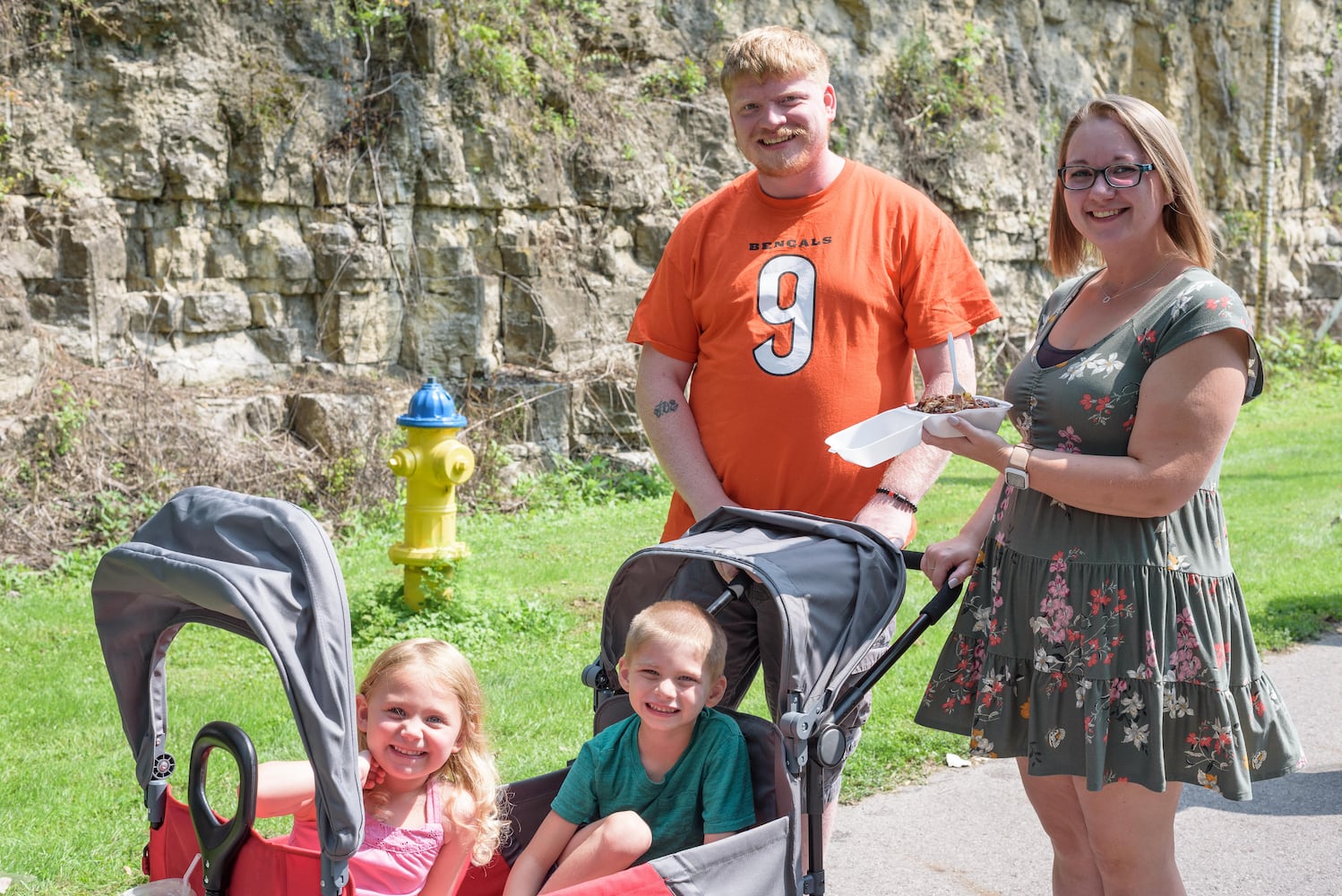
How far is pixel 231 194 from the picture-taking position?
9.53m

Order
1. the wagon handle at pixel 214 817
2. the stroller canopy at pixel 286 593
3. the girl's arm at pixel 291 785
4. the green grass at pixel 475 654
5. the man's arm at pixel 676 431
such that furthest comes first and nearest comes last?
the green grass at pixel 475 654
the man's arm at pixel 676 431
the girl's arm at pixel 291 785
the wagon handle at pixel 214 817
the stroller canopy at pixel 286 593

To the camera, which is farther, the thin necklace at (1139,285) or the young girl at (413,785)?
the young girl at (413,785)

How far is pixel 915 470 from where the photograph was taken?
3.55 meters

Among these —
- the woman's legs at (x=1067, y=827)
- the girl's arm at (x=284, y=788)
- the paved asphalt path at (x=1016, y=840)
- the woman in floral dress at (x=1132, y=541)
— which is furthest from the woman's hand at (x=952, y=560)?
the girl's arm at (x=284, y=788)

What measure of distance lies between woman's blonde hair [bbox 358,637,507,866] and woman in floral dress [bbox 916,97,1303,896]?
1.17 meters

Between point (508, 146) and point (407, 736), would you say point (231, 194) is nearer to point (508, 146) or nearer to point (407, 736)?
point (508, 146)

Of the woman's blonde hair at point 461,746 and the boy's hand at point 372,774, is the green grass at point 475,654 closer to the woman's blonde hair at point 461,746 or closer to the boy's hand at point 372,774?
the boy's hand at point 372,774

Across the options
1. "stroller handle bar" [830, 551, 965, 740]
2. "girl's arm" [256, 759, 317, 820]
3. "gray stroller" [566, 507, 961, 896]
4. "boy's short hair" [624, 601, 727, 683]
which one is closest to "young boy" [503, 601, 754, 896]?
"boy's short hair" [624, 601, 727, 683]

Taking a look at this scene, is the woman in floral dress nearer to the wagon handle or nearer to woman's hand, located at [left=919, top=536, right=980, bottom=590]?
woman's hand, located at [left=919, top=536, right=980, bottom=590]

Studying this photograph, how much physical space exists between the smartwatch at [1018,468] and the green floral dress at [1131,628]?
0.12m

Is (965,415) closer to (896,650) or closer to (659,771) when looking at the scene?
(896,650)

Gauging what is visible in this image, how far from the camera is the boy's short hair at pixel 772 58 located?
11.2ft

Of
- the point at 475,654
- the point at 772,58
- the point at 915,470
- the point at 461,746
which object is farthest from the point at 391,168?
the point at 461,746

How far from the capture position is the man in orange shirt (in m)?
3.50
